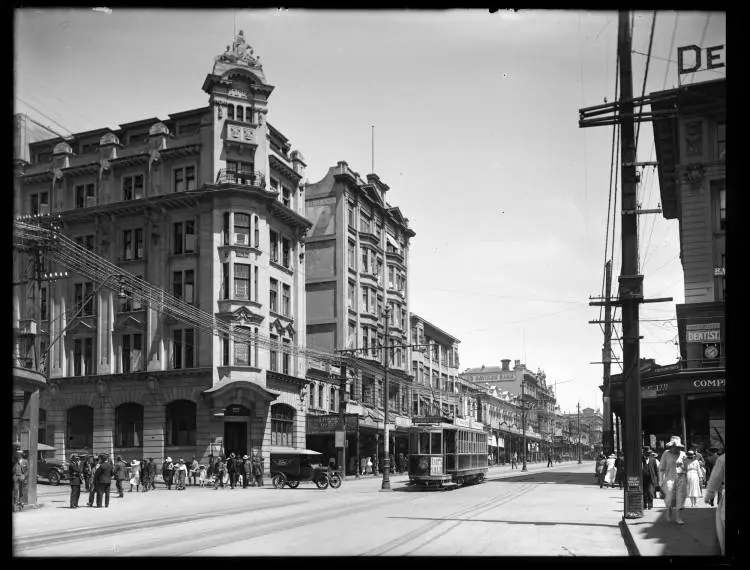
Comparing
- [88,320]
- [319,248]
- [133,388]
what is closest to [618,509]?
[133,388]

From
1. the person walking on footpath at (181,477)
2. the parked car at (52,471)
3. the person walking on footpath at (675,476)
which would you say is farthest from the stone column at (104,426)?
the person walking on footpath at (675,476)

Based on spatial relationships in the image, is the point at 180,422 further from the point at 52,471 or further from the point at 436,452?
the point at 436,452

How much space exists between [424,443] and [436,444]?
0.58m

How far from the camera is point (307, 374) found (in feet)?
194

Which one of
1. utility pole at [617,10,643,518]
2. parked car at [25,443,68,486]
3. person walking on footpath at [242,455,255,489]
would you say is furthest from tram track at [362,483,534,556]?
parked car at [25,443,68,486]

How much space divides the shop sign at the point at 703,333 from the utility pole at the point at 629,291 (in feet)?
67.7

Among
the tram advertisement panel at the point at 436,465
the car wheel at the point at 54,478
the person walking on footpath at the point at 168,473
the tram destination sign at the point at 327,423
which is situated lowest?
the car wheel at the point at 54,478

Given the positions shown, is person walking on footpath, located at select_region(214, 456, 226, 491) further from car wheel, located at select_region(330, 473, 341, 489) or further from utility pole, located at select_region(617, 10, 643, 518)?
utility pole, located at select_region(617, 10, 643, 518)

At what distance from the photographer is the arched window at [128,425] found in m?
51.1

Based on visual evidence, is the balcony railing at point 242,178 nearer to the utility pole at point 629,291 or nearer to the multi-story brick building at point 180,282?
the multi-story brick building at point 180,282

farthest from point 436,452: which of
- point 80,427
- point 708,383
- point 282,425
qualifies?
point 80,427

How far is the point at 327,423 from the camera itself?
2213 inches
